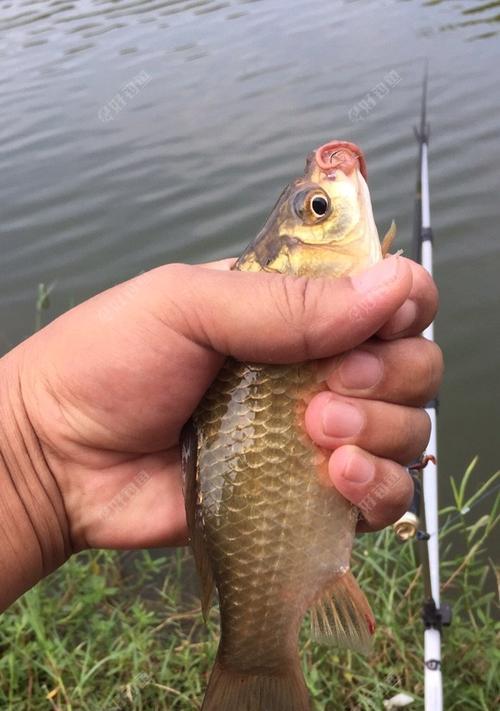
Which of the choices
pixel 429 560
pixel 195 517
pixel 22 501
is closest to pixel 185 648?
pixel 429 560

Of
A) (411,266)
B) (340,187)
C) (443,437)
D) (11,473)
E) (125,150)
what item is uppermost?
(340,187)

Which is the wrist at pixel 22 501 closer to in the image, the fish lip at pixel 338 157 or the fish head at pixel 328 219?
the fish head at pixel 328 219

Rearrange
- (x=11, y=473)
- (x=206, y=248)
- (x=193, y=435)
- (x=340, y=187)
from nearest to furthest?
(x=340, y=187) → (x=193, y=435) → (x=11, y=473) → (x=206, y=248)

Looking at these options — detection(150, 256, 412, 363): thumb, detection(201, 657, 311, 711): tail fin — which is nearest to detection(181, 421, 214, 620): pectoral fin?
detection(201, 657, 311, 711): tail fin

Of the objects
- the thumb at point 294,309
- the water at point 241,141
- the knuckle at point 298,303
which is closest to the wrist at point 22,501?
the thumb at point 294,309

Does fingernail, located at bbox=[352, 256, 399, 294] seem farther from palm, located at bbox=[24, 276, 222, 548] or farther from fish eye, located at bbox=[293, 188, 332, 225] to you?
palm, located at bbox=[24, 276, 222, 548]

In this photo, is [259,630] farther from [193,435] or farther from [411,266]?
[411,266]

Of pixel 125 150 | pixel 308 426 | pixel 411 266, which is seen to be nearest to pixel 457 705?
pixel 308 426
